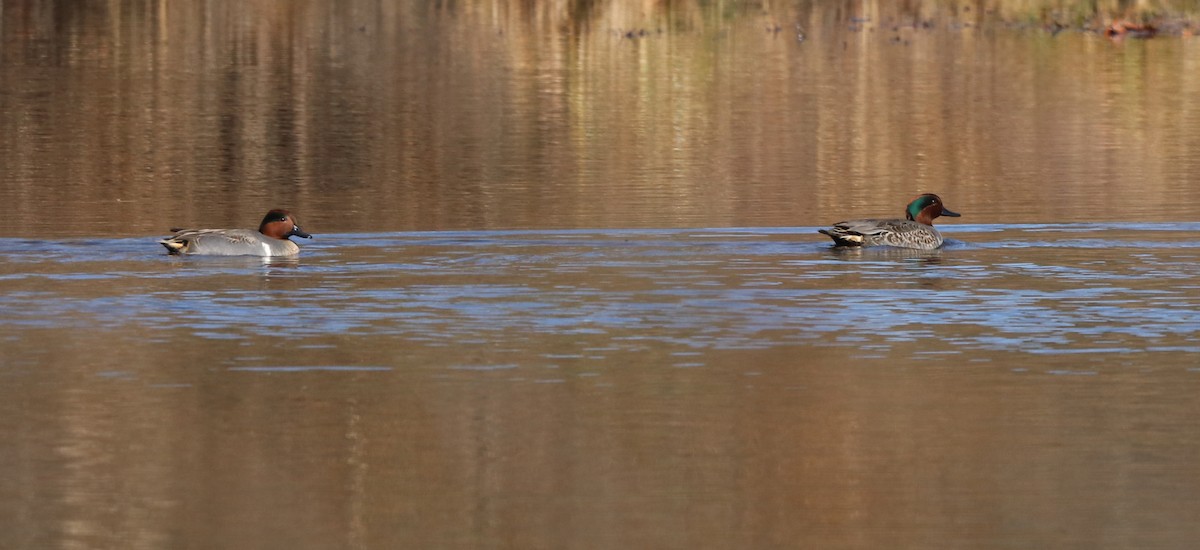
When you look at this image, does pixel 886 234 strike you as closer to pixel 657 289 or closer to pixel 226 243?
pixel 657 289

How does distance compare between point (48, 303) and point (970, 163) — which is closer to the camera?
point (48, 303)

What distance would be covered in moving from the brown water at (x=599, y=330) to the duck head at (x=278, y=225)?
1.99 feet

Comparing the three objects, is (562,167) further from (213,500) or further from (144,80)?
(213,500)

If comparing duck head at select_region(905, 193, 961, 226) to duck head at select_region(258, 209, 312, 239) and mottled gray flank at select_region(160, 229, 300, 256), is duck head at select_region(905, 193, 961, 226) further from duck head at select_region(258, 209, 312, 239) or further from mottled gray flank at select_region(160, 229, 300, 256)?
mottled gray flank at select_region(160, 229, 300, 256)

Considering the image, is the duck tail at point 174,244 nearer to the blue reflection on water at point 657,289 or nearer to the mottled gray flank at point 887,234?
the blue reflection on water at point 657,289

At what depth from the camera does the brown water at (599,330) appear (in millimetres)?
9766

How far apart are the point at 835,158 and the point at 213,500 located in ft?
63.6

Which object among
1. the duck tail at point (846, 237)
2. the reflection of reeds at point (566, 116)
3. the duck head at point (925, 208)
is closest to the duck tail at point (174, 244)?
the reflection of reeds at point (566, 116)

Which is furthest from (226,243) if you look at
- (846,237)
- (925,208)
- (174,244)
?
(925,208)

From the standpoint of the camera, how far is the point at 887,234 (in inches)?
758

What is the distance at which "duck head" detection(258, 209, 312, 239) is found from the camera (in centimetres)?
1905

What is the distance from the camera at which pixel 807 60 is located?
4525 cm

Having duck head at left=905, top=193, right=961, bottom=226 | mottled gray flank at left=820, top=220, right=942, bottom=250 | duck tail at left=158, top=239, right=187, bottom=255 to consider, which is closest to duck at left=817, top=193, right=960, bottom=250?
mottled gray flank at left=820, top=220, right=942, bottom=250

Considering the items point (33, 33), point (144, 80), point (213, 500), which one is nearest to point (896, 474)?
point (213, 500)
